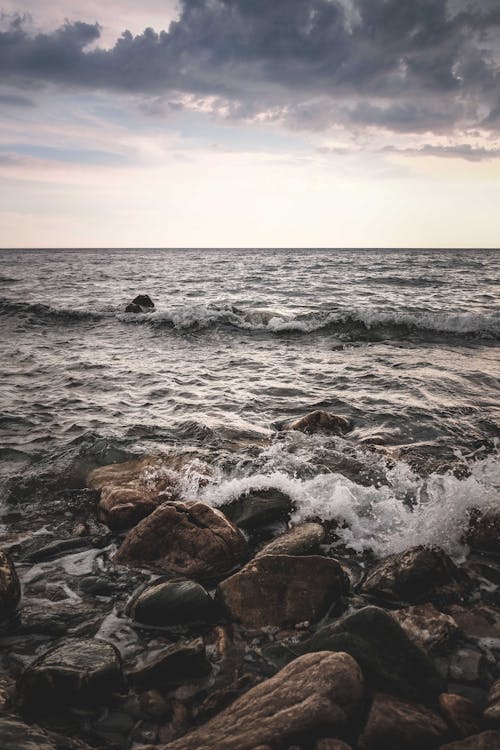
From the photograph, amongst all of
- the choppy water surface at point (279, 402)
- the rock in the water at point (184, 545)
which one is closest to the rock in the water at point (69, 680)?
the rock in the water at point (184, 545)

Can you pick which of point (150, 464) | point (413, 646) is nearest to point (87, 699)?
point (413, 646)

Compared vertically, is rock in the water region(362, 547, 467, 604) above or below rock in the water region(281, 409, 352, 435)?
below

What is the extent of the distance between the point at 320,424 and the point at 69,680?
4.28 metres

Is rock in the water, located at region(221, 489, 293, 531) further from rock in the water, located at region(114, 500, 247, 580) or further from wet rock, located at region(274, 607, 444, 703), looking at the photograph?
wet rock, located at region(274, 607, 444, 703)

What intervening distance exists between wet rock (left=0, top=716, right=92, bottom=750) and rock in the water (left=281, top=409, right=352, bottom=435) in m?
4.23

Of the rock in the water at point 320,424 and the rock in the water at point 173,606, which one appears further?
the rock in the water at point 320,424

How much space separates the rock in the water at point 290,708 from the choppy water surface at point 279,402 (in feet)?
5.00

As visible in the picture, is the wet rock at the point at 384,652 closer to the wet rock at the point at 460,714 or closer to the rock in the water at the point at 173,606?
the wet rock at the point at 460,714

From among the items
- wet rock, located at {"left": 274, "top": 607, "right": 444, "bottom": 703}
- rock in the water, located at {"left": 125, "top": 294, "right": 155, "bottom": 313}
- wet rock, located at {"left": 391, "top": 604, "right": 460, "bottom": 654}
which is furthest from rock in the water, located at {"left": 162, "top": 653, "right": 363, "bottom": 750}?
rock in the water, located at {"left": 125, "top": 294, "right": 155, "bottom": 313}

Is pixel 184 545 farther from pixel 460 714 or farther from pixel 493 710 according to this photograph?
pixel 493 710

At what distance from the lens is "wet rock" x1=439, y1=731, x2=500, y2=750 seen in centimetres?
175

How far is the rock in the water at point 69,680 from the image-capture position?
2.14 meters

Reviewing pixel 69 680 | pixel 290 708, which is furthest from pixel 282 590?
pixel 69 680

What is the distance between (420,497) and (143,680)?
2903 millimetres
